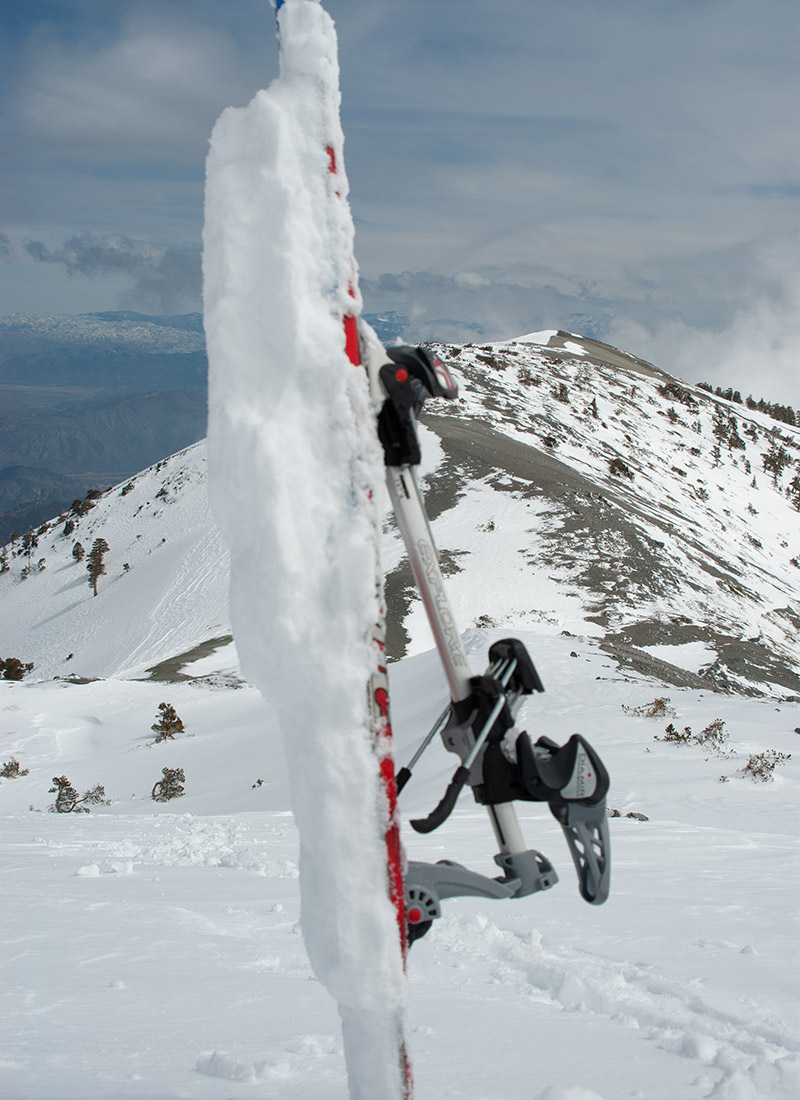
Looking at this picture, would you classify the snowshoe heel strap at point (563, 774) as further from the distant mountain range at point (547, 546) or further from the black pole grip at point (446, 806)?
the distant mountain range at point (547, 546)

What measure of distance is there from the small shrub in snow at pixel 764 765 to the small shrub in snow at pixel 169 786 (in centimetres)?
868

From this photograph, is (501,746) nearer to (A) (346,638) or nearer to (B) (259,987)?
(A) (346,638)

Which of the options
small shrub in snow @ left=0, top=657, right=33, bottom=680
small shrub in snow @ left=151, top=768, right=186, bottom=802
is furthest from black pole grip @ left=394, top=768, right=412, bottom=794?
small shrub in snow @ left=0, top=657, right=33, bottom=680

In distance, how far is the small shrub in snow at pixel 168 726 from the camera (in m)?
17.1

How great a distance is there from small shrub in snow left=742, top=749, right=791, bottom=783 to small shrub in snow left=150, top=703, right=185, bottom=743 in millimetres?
11785

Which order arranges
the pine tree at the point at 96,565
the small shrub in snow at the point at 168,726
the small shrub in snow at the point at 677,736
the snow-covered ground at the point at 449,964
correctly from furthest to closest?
the pine tree at the point at 96,565 → the small shrub in snow at the point at 168,726 → the small shrub in snow at the point at 677,736 → the snow-covered ground at the point at 449,964

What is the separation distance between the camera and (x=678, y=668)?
18.6m

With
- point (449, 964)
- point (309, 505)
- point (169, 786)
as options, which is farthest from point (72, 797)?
point (309, 505)

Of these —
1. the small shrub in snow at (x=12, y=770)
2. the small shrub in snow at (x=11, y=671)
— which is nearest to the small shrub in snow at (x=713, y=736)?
the small shrub in snow at (x=12, y=770)

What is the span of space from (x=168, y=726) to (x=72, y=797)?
12.3 ft

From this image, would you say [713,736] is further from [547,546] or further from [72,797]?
[547,546]

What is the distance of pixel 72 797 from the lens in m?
13.6

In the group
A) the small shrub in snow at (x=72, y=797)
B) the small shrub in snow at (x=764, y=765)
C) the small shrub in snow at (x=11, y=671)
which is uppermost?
the small shrub in snow at (x=11, y=671)

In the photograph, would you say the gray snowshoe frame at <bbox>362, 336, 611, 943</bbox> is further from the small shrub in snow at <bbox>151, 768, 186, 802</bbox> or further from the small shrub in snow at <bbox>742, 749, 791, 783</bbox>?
the small shrub in snow at <bbox>151, 768, 186, 802</bbox>
